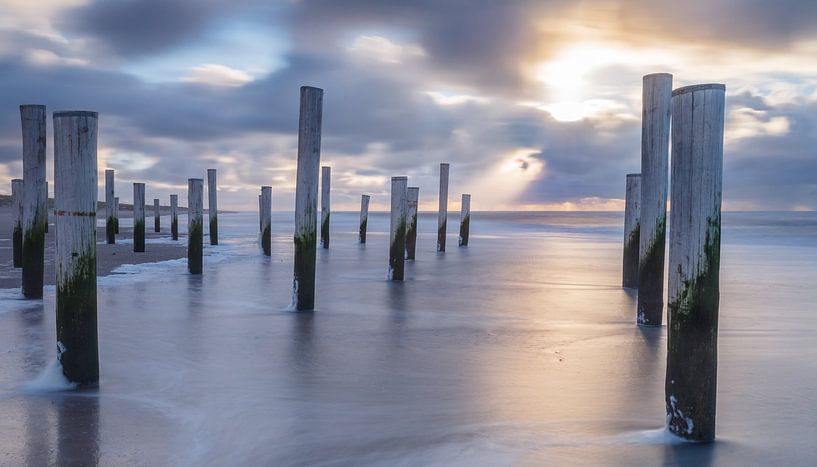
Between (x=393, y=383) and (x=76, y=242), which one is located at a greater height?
(x=76, y=242)

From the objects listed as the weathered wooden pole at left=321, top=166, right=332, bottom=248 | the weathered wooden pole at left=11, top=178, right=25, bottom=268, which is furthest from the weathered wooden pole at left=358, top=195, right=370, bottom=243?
the weathered wooden pole at left=11, top=178, right=25, bottom=268

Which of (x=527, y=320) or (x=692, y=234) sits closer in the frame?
(x=692, y=234)

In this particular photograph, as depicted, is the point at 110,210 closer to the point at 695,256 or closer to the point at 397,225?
the point at 397,225

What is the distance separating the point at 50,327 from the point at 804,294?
33.8 ft

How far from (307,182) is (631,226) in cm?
498

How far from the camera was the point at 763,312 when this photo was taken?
8766 mm

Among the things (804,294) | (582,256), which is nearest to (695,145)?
(804,294)

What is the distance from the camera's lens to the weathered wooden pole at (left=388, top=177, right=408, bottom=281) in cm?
1184

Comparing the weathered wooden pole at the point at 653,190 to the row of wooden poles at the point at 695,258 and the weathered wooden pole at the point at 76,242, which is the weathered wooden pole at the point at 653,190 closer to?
the row of wooden poles at the point at 695,258

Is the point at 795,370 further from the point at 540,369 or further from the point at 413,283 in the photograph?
the point at 413,283

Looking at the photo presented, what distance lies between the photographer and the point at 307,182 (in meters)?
7.93

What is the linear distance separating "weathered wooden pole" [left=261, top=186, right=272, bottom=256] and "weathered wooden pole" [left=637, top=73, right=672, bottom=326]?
11482 mm

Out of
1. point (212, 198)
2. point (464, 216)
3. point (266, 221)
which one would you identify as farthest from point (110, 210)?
point (464, 216)

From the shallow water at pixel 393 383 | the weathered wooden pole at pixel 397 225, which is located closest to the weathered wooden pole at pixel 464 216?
the weathered wooden pole at pixel 397 225
